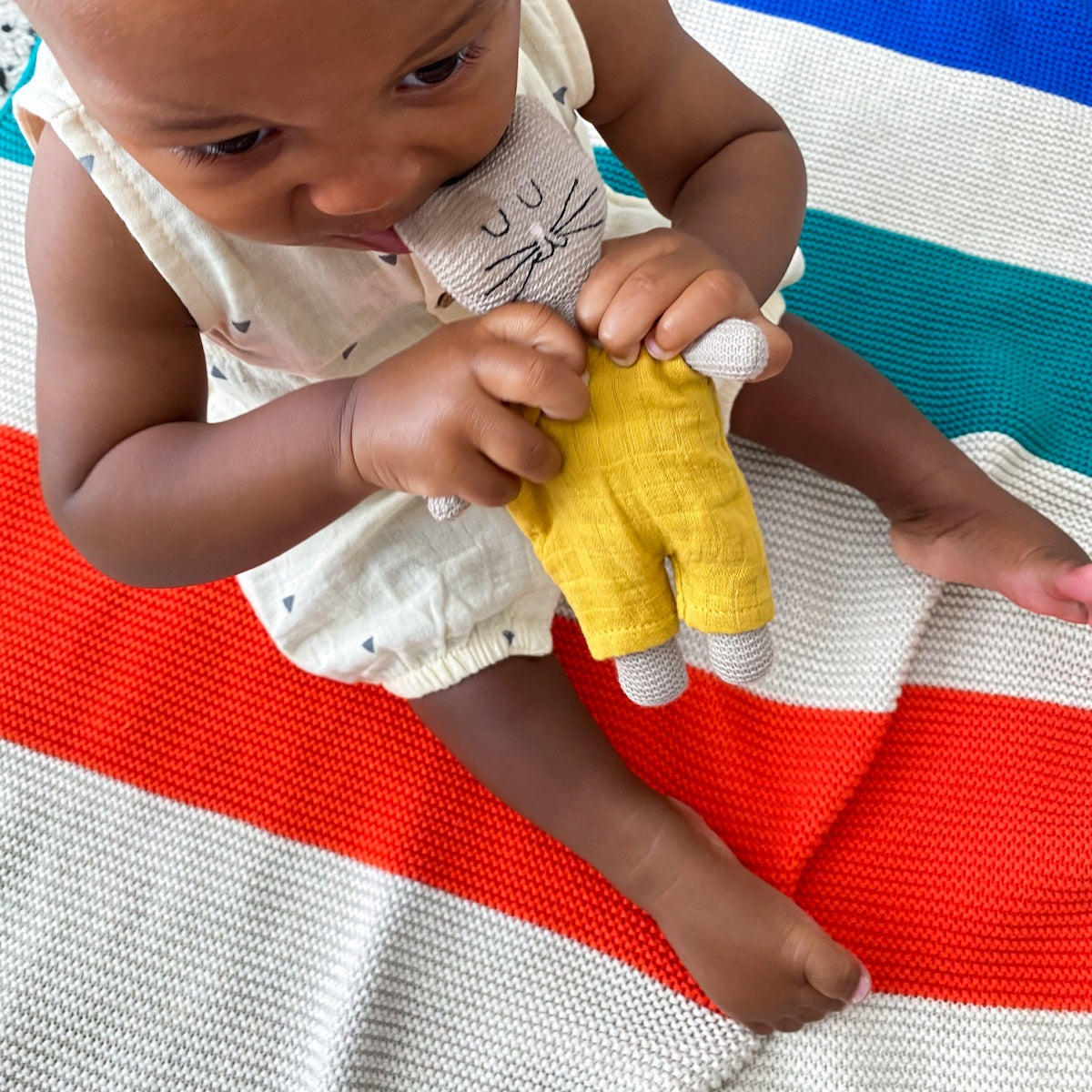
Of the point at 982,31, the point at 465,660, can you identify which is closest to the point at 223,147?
the point at 465,660

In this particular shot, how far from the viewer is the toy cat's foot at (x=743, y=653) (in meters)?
0.47

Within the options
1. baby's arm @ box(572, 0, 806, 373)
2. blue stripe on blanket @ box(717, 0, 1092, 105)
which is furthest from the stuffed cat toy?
blue stripe on blanket @ box(717, 0, 1092, 105)

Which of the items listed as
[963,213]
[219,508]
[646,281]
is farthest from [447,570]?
[963,213]

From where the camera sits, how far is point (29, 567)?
2.57 feet

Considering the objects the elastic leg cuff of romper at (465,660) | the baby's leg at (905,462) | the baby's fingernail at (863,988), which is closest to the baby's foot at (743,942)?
the baby's fingernail at (863,988)

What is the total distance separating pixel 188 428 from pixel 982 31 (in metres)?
0.76

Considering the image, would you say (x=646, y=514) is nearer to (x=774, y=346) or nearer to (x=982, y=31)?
(x=774, y=346)

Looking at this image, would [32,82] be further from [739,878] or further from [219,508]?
[739,878]

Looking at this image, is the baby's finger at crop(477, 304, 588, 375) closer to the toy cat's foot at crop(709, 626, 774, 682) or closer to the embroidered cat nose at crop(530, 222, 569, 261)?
the embroidered cat nose at crop(530, 222, 569, 261)

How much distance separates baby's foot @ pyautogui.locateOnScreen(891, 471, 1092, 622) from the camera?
0.69 metres

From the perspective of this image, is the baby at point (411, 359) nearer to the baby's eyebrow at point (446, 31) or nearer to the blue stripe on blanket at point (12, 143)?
the baby's eyebrow at point (446, 31)

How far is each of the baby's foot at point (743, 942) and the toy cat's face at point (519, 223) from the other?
0.38 meters

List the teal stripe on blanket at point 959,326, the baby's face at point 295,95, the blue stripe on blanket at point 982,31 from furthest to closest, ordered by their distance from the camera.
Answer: the blue stripe on blanket at point 982,31 < the teal stripe on blanket at point 959,326 < the baby's face at point 295,95

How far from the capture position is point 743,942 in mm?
661
